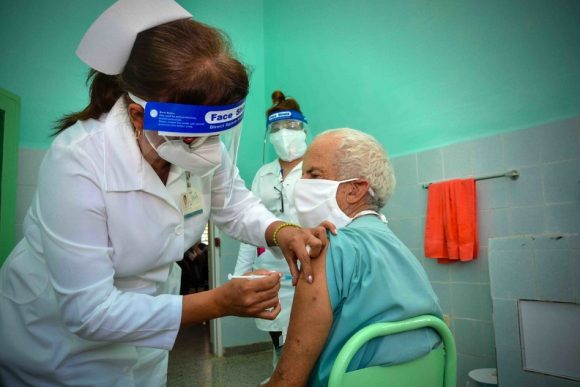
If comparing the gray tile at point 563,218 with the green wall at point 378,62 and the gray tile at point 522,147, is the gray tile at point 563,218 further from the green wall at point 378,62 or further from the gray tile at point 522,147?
the green wall at point 378,62

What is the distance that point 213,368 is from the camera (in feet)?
10.1

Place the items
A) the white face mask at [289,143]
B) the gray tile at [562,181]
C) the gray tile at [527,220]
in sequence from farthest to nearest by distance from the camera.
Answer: the white face mask at [289,143] < the gray tile at [527,220] < the gray tile at [562,181]

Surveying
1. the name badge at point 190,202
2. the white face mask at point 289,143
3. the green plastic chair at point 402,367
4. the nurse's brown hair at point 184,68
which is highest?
the white face mask at point 289,143

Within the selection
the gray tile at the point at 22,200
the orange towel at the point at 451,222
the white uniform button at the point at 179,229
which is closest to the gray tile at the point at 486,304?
the orange towel at the point at 451,222

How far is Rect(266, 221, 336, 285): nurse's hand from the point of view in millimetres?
950

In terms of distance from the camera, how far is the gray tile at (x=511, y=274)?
1792 mm

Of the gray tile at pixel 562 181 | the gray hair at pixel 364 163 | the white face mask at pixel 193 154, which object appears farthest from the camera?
the gray tile at pixel 562 181

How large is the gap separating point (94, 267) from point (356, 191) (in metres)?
0.84

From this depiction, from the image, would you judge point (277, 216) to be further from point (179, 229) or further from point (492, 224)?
point (179, 229)

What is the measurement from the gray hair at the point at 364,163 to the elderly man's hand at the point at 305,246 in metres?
0.33

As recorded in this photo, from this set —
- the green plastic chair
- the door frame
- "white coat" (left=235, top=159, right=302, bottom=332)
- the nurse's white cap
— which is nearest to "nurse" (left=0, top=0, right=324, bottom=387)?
the nurse's white cap

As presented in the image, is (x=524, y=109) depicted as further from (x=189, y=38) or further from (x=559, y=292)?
(x=189, y=38)

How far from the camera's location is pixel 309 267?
942mm

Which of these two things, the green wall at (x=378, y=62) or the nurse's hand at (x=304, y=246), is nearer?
the nurse's hand at (x=304, y=246)
